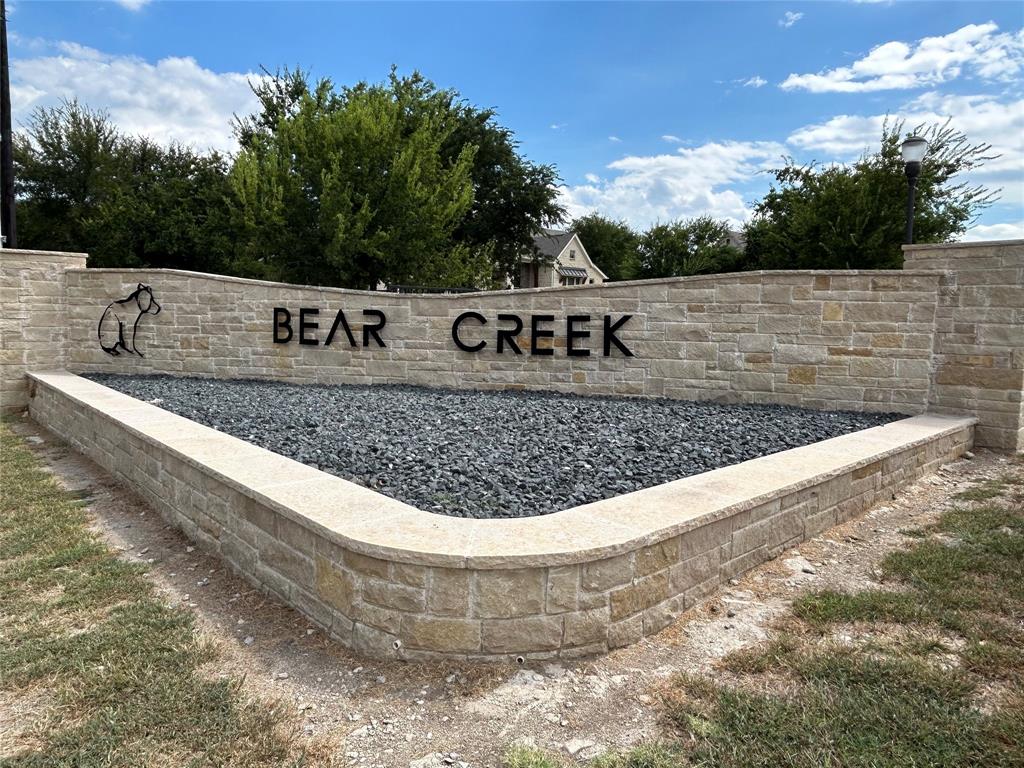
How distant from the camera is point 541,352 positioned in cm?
898

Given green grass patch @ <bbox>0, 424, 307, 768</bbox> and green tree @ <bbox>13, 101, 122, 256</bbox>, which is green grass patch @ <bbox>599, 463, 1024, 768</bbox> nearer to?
green grass patch @ <bbox>0, 424, 307, 768</bbox>

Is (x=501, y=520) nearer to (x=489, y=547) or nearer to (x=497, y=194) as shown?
(x=489, y=547)

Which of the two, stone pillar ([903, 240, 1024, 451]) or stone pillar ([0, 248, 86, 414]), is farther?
stone pillar ([0, 248, 86, 414])

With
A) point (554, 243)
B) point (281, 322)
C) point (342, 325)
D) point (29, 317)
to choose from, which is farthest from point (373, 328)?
point (554, 243)

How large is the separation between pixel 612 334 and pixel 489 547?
6061mm

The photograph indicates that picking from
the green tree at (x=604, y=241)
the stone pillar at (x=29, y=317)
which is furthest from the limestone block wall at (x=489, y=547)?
the green tree at (x=604, y=241)

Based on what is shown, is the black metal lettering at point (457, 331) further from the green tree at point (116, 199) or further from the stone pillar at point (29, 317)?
the green tree at point (116, 199)

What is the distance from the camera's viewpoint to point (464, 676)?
268 centimetres

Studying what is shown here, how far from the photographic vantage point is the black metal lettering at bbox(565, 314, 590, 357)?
28.5 ft

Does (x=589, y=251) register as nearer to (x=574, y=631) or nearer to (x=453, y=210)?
(x=453, y=210)

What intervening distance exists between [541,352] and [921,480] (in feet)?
A: 15.6

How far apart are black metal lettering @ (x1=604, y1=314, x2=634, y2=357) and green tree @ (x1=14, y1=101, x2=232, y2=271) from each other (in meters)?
19.6

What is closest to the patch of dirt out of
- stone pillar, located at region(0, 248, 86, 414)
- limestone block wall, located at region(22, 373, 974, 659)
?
limestone block wall, located at region(22, 373, 974, 659)

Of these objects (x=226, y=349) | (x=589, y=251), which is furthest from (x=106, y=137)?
(x=589, y=251)
